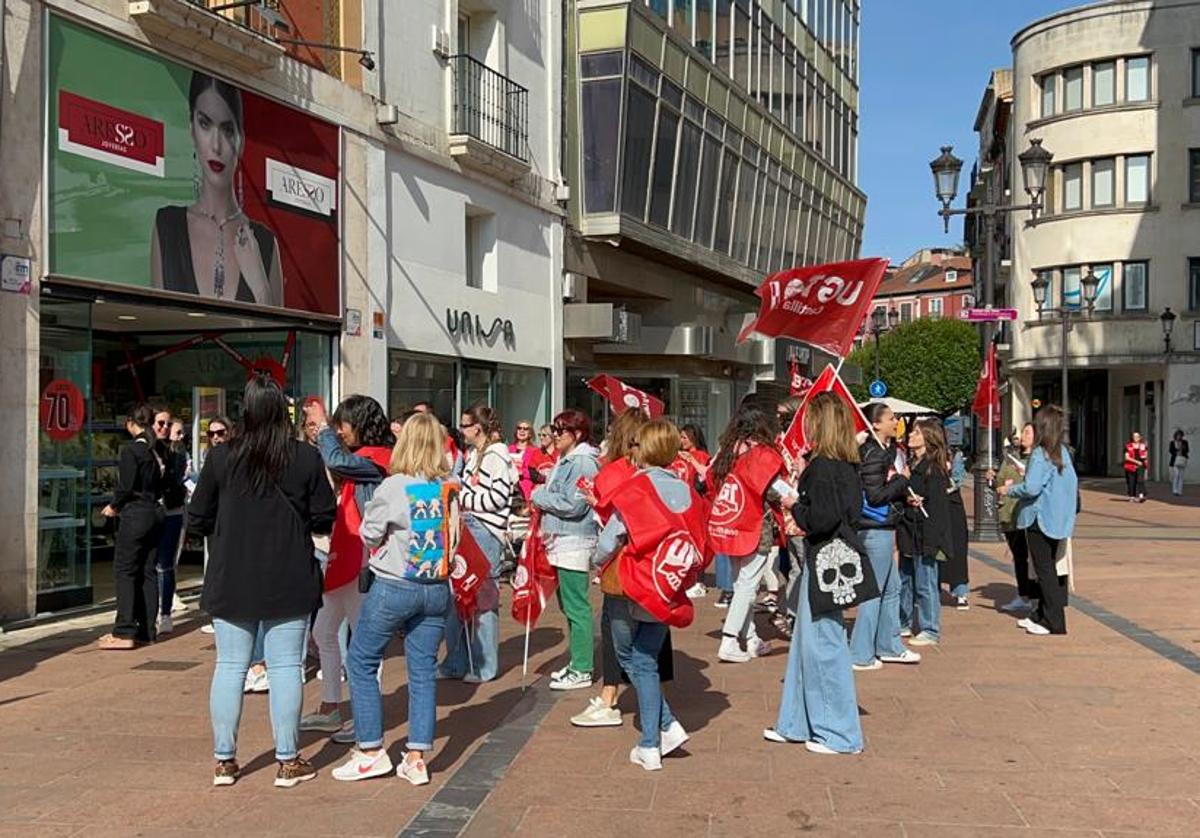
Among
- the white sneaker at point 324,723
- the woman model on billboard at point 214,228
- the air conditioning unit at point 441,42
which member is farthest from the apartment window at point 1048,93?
the white sneaker at point 324,723

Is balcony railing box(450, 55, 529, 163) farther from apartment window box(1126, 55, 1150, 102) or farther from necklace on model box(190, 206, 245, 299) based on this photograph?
apartment window box(1126, 55, 1150, 102)

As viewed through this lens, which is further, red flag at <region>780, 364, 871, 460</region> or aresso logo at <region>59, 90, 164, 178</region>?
aresso logo at <region>59, 90, 164, 178</region>

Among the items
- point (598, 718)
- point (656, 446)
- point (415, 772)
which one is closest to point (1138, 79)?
point (656, 446)

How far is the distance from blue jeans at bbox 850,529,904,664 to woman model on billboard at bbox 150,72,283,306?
7.14 metres

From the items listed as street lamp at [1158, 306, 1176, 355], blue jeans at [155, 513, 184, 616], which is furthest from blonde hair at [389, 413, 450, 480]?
street lamp at [1158, 306, 1176, 355]

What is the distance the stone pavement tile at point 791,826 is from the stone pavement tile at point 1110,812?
0.69 metres

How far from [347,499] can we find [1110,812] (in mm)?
4072

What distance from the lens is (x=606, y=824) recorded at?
518cm

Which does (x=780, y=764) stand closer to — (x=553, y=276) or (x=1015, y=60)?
(x=553, y=276)

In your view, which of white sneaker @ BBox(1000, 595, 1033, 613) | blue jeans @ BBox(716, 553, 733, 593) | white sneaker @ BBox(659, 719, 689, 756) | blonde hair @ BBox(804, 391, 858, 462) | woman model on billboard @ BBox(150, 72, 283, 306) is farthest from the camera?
blue jeans @ BBox(716, 553, 733, 593)

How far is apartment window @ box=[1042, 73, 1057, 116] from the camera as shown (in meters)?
40.8

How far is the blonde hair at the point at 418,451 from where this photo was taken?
5781mm

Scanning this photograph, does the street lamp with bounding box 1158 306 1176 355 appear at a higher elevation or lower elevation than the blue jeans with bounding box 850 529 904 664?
higher

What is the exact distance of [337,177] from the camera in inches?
560
